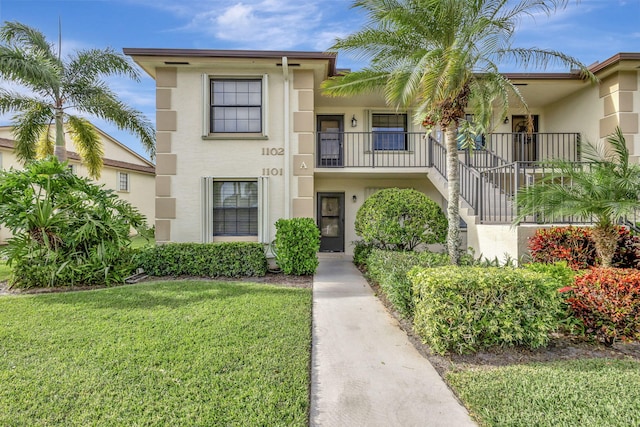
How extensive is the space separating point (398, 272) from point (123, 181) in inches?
771

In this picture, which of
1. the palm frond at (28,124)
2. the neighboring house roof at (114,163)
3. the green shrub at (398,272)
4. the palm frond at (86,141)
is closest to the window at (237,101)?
the green shrub at (398,272)

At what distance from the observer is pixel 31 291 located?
6.35 meters

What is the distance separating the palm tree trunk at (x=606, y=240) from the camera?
15.9 feet

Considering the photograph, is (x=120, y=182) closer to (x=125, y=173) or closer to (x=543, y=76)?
(x=125, y=173)

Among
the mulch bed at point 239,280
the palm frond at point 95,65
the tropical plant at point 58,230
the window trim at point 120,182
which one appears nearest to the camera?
the mulch bed at point 239,280

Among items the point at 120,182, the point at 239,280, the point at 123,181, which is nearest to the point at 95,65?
the point at 239,280

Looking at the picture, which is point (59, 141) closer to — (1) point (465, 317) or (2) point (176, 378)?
(2) point (176, 378)

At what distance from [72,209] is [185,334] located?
16.7 feet

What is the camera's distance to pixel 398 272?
483cm

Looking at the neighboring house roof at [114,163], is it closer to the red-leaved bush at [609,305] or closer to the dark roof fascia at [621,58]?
the red-leaved bush at [609,305]

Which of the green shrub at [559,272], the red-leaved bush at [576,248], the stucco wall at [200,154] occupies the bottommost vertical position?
the green shrub at [559,272]

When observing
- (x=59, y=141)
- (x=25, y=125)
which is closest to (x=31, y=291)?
(x=59, y=141)

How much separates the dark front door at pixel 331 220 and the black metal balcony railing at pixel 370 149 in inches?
51.4

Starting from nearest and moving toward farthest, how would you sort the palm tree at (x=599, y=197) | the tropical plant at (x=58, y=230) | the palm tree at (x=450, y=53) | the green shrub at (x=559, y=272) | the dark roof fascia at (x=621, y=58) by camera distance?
the green shrub at (x=559, y=272), the palm tree at (x=599, y=197), the palm tree at (x=450, y=53), the tropical plant at (x=58, y=230), the dark roof fascia at (x=621, y=58)
